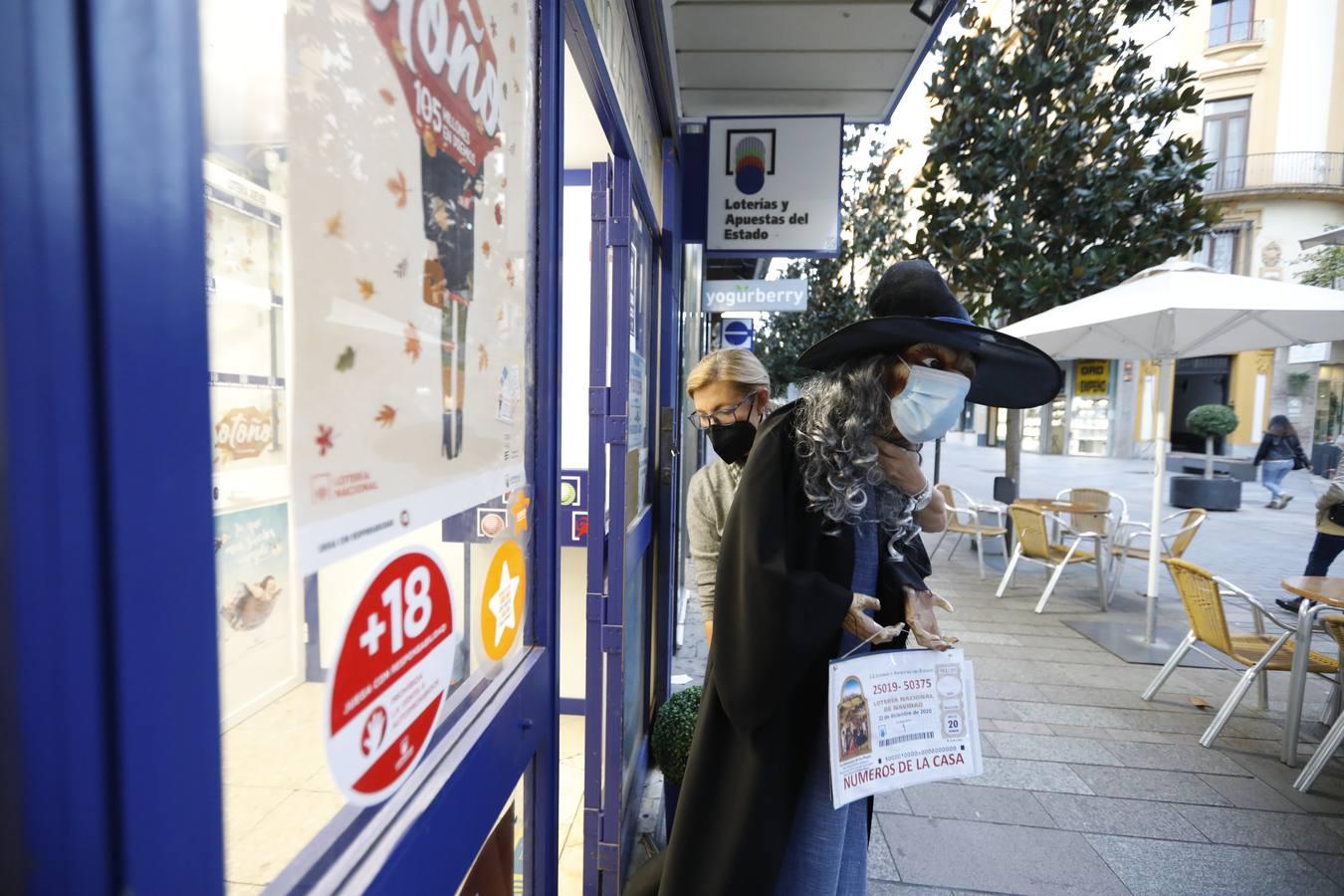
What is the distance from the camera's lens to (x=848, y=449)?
4.50 ft

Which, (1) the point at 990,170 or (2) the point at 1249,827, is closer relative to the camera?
(2) the point at 1249,827

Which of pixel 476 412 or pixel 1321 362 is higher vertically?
pixel 1321 362

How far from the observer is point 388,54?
704 mm

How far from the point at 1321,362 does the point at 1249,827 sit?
24.4 m

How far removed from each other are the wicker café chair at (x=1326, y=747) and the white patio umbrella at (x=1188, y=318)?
173 centimetres

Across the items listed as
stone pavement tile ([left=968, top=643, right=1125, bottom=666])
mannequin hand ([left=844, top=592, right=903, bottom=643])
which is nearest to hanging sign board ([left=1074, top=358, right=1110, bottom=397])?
stone pavement tile ([left=968, top=643, right=1125, bottom=666])

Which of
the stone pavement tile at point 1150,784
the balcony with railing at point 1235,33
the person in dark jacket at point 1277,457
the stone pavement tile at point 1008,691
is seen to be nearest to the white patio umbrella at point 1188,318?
the stone pavement tile at point 1008,691

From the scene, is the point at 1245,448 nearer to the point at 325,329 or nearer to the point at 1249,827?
the point at 1249,827

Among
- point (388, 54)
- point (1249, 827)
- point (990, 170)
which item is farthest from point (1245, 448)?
point (388, 54)

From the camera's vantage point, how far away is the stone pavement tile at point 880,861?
8.52 ft

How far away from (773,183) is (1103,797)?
12.1 feet

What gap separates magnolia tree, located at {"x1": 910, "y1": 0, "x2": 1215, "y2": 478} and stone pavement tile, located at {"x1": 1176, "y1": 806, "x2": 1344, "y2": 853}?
4.85m

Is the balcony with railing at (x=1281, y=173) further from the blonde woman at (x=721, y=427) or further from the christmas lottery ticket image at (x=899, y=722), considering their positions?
the christmas lottery ticket image at (x=899, y=722)

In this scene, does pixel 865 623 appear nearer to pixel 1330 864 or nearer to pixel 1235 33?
pixel 1330 864
